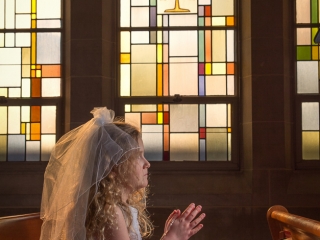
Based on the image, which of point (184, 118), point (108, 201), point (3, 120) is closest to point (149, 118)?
point (184, 118)

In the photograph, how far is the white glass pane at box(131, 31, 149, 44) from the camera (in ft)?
22.1

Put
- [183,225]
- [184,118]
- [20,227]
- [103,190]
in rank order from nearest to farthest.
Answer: [183,225]
[103,190]
[20,227]
[184,118]

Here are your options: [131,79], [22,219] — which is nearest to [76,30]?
[131,79]

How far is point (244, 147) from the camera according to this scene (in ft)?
21.4

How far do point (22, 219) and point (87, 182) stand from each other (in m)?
0.54

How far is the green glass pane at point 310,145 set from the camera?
6.55 metres

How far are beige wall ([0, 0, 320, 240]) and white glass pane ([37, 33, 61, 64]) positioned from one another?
286 mm

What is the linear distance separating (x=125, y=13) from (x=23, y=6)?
99cm

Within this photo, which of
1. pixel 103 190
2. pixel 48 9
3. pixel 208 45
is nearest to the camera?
pixel 103 190

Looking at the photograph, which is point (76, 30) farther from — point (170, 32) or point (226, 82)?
point (226, 82)

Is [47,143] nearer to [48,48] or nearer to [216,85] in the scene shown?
[48,48]

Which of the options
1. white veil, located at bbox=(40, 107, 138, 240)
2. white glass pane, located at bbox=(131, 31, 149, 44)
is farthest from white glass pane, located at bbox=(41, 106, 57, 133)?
white veil, located at bbox=(40, 107, 138, 240)

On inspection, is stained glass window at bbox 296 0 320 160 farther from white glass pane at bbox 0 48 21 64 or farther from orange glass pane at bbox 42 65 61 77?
white glass pane at bbox 0 48 21 64

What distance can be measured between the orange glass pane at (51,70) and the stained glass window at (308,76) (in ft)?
7.44
